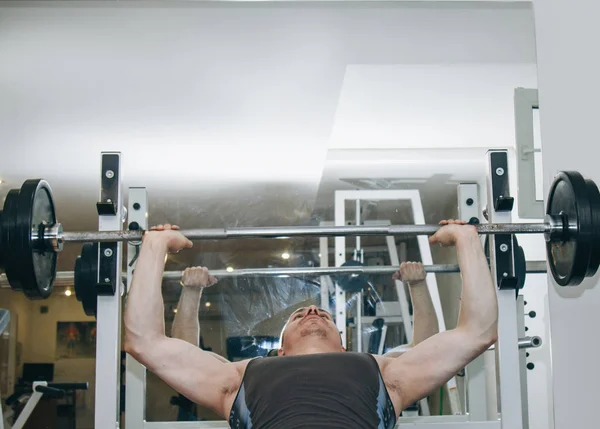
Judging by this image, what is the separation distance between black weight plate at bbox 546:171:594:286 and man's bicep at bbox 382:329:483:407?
1.05ft

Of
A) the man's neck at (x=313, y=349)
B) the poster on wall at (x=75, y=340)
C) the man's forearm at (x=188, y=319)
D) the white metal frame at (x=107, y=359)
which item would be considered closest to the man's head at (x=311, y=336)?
the man's neck at (x=313, y=349)

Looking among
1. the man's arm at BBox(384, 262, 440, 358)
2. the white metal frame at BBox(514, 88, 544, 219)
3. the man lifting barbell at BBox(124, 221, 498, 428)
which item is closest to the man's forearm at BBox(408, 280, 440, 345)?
the man's arm at BBox(384, 262, 440, 358)

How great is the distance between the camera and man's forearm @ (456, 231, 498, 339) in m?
1.88

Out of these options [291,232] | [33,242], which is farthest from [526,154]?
[33,242]

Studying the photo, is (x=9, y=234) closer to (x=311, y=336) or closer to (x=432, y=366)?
(x=311, y=336)

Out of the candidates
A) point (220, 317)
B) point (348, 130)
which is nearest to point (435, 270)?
point (220, 317)

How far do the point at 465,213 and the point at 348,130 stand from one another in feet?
4.89

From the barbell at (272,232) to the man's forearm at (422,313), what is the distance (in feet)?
1.58

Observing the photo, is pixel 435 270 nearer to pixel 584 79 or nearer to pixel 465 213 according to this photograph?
pixel 465 213

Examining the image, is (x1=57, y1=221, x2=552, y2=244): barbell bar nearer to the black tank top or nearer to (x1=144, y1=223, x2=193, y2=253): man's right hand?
(x1=144, y1=223, x2=193, y2=253): man's right hand

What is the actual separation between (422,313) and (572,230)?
2.52 ft

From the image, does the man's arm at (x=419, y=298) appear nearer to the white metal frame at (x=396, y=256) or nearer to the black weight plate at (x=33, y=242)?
the white metal frame at (x=396, y=256)

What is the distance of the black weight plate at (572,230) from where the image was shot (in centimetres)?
165

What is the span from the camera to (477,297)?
74.2 inches
